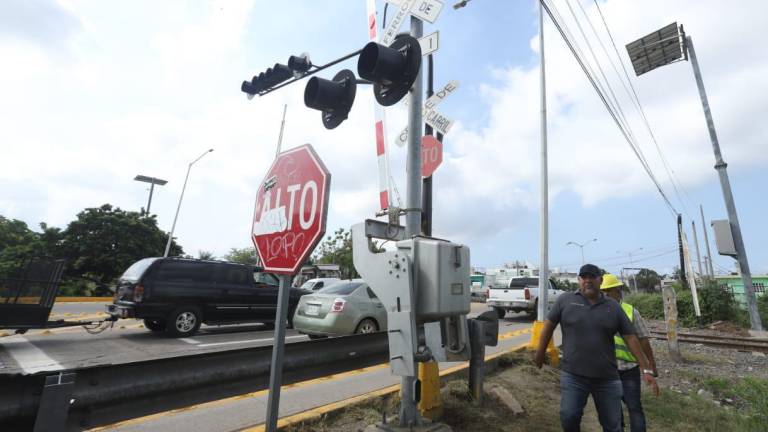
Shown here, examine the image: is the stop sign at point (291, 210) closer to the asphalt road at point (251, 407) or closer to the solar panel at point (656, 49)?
the asphalt road at point (251, 407)

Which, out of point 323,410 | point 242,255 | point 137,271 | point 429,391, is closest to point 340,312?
point 323,410

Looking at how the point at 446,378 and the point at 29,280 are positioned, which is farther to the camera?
the point at 29,280

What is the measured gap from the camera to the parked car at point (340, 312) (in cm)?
802

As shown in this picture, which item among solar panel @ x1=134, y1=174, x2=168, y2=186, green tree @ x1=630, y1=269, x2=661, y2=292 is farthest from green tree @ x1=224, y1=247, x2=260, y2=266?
green tree @ x1=630, y1=269, x2=661, y2=292

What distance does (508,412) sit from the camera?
4.30 metres

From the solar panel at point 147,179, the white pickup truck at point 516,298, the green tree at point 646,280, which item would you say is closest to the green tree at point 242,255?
the solar panel at point 147,179

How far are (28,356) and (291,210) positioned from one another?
7511mm

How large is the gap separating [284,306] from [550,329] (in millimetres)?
2687

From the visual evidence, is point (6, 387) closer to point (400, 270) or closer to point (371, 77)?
point (400, 270)

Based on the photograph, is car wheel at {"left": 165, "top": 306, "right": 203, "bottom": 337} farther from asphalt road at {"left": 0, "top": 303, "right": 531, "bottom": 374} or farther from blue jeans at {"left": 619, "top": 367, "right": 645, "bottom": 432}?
blue jeans at {"left": 619, "top": 367, "right": 645, "bottom": 432}

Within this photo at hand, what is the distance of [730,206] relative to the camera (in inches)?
533

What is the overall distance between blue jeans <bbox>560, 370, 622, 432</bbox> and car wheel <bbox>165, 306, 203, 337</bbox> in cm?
834

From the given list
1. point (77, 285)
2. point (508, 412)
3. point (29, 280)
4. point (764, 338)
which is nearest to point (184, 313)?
point (29, 280)

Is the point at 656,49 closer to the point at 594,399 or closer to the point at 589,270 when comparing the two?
the point at 589,270
